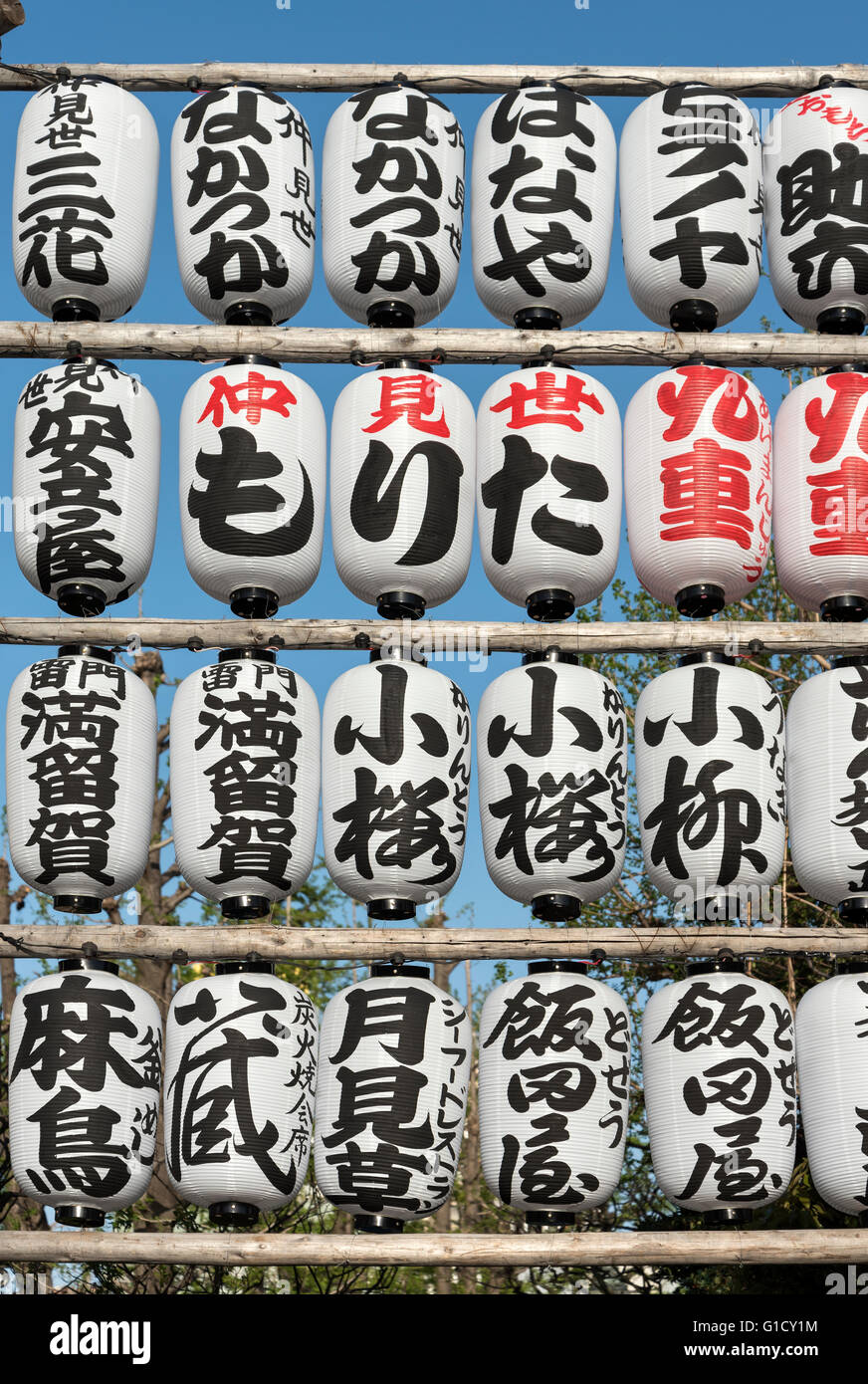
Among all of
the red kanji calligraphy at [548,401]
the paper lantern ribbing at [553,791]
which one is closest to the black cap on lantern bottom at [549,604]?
the paper lantern ribbing at [553,791]

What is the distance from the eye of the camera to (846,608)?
21.7ft

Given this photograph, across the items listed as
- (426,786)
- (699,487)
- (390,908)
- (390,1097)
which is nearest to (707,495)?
(699,487)

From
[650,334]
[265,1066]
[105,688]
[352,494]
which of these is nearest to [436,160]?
[650,334]

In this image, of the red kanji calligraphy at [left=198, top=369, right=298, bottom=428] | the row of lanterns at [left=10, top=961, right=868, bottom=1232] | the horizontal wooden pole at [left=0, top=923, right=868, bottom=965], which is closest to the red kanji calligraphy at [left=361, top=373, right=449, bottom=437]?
the red kanji calligraphy at [left=198, top=369, right=298, bottom=428]

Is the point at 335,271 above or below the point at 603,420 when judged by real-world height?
above

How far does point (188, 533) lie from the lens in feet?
21.2

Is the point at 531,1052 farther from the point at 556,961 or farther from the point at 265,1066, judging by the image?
the point at 265,1066

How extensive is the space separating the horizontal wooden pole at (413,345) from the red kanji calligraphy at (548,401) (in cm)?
18

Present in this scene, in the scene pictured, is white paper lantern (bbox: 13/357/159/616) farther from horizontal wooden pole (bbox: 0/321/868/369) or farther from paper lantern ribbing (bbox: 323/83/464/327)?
paper lantern ribbing (bbox: 323/83/464/327)

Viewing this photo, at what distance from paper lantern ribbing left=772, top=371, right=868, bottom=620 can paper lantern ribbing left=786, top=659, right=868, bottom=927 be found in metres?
0.40

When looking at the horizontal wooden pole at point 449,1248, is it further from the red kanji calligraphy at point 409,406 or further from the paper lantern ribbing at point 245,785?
the red kanji calligraphy at point 409,406

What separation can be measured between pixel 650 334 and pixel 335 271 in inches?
57.6

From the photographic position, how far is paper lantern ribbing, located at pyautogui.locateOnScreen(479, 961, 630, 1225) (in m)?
5.86

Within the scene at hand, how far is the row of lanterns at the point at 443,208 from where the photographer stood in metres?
6.81
